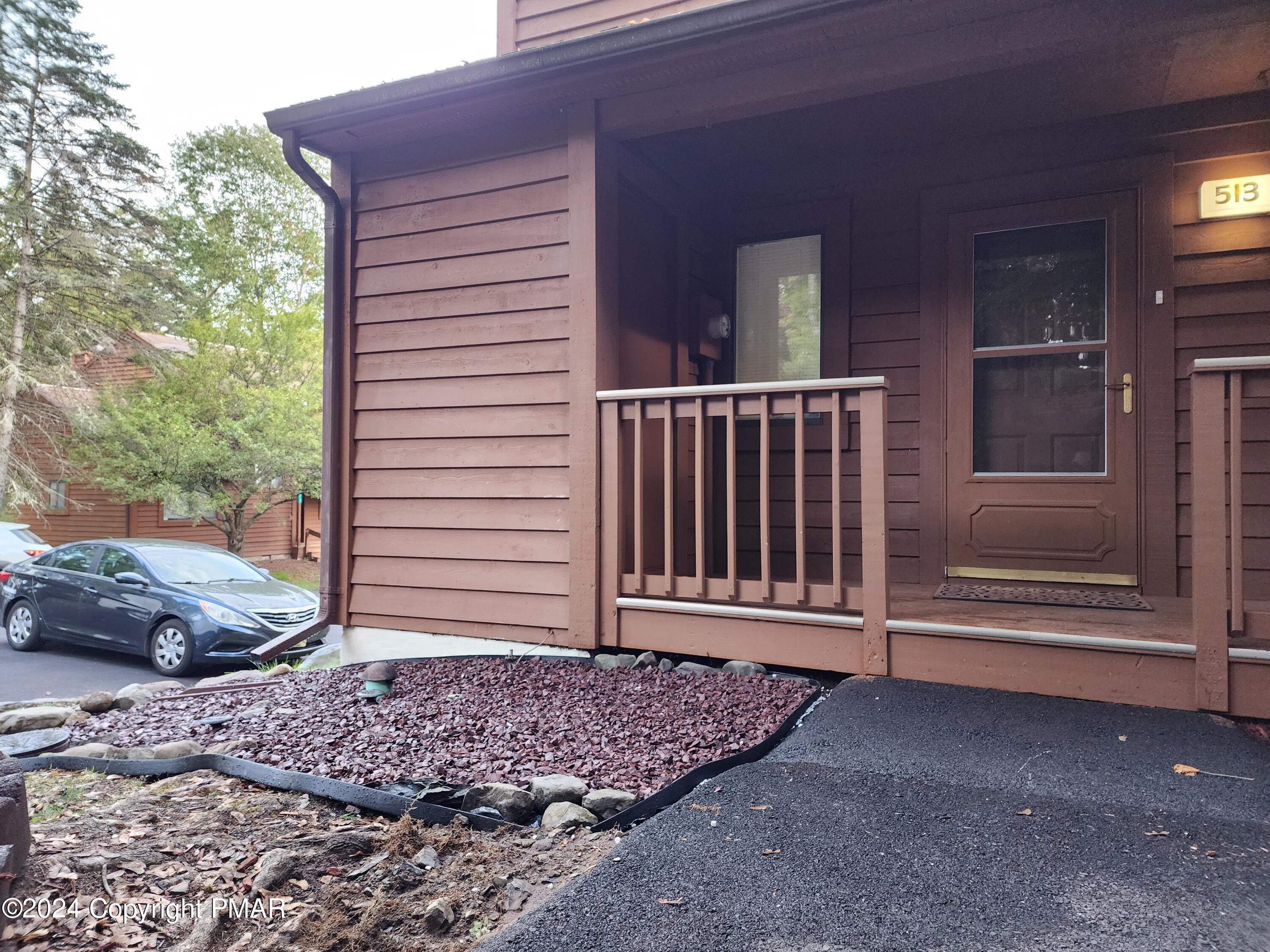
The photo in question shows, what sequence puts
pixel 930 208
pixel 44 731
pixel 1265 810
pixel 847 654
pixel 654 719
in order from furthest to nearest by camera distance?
pixel 930 208
pixel 44 731
pixel 847 654
pixel 654 719
pixel 1265 810

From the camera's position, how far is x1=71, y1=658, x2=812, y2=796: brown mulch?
2.55 meters

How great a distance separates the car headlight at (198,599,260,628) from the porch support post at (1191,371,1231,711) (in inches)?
246

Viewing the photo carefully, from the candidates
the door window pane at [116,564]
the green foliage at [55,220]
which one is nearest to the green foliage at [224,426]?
the green foliage at [55,220]

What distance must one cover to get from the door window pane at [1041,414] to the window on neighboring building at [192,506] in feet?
42.9

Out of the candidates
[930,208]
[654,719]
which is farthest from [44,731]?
[930,208]

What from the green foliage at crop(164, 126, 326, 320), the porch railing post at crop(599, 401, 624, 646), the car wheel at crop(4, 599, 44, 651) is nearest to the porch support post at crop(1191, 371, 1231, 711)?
the porch railing post at crop(599, 401, 624, 646)

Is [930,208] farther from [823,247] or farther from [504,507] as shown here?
[504,507]

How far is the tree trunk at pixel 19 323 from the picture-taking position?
13461 millimetres

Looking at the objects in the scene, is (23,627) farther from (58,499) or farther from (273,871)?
(58,499)

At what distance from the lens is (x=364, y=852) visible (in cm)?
201

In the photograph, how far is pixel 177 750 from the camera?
292 cm

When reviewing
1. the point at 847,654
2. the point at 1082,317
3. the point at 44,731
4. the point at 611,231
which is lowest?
the point at 44,731

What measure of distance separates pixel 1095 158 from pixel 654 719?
3462mm

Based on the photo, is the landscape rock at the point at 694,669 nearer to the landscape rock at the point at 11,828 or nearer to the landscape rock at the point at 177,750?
the landscape rock at the point at 177,750
